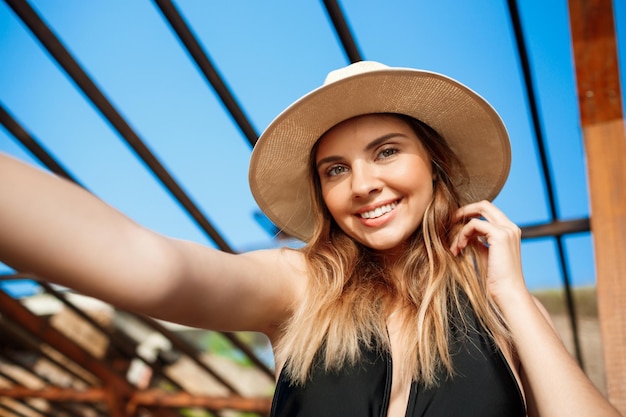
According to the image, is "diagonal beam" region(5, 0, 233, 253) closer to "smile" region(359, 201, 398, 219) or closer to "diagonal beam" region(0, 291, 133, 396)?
"smile" region(359, 201, 398, 219)

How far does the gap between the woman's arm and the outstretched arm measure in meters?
0.65

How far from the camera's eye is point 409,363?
1.21m

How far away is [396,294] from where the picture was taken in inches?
55.0

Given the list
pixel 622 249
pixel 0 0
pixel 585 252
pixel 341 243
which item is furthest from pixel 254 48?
pixel 585 252

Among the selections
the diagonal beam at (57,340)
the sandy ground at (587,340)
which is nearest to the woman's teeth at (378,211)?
the sandy ground at (587,340)

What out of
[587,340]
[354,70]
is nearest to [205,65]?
[354,70]

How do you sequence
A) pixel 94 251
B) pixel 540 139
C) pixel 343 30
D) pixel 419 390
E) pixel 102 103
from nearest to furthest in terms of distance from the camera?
1. pixel 94 251
2. pixel 419 390
3. pixel 343 30
4. pixel 102 103
5. pixel 540 139

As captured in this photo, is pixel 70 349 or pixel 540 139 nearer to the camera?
pixel 540 139

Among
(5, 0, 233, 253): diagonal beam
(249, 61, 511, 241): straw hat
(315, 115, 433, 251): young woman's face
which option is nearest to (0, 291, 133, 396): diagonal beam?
(5, 0, 233, 253): diagonal beam

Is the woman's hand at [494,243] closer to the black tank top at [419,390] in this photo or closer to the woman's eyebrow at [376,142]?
the black tank top at [419,390]

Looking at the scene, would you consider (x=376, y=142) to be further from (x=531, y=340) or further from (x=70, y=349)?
(x=70, y=349)

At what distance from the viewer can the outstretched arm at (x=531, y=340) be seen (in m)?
1.09

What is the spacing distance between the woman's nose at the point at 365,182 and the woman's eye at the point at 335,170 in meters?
0.09

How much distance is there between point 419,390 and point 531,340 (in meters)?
0.24
